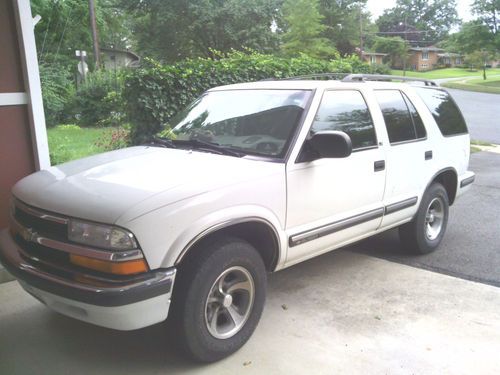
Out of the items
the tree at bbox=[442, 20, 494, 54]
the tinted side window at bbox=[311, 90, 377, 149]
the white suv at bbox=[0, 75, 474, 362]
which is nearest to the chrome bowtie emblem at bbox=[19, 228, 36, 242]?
the white suv at bbox=[0, 75, 474, 362]

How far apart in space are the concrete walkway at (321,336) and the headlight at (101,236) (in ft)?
2.60

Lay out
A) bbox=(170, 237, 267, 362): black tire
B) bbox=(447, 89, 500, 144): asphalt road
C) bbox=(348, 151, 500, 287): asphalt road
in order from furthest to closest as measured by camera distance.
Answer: bbox=(447, 89, 500, 144): asphalt road < bbox=(348, 151, 500, 287): asphalt road < bbox=(170, 237, 267, 362): black tire

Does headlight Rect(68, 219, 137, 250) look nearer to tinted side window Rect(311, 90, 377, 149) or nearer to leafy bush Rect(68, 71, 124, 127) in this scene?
tinted side window Rect(311, 90, 377, 149)

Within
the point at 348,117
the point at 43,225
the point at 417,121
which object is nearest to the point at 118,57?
the point at 417,121

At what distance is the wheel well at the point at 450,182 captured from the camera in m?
5.58

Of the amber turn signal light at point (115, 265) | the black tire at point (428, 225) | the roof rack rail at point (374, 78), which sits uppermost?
the roof rack rail at point (374, 78)

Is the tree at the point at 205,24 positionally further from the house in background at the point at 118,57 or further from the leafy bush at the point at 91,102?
the leafy bush at the point at 91,102

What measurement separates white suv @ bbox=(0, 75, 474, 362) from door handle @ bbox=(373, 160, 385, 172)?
2 cm

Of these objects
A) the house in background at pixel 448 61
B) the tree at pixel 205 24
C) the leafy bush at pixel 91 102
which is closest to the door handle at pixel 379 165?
the leafy bush at pixel 91 102

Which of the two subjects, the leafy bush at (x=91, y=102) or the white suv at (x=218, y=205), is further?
the leafy bush at (x=91, y=102)

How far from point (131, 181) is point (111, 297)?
0.76 meters

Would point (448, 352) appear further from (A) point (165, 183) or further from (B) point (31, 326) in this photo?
(B) point (31, 326)

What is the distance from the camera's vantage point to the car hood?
2807mm

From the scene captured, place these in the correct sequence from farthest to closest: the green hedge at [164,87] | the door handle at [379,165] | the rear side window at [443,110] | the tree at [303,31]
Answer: the tree at [303,31], the green hedge at [164,87], the rear side window at [443,110], the door handle at [379,165]
